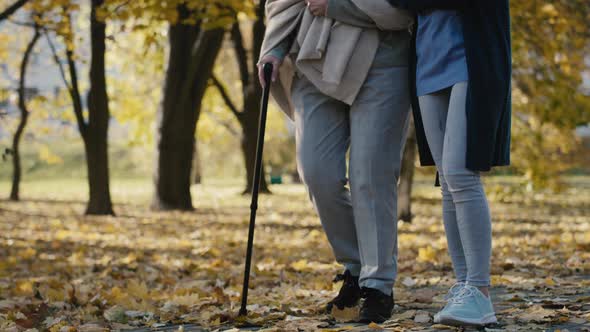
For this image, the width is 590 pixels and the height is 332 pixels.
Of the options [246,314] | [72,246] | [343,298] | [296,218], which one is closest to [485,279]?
[343,298]

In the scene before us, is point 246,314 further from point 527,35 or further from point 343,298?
point 527,35

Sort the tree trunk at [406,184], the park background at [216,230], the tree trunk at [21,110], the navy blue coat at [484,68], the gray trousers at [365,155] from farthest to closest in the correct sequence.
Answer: the tree trunk at [21,110] < the tree trunk at [406,184] < the park background at [216,230] < the gray trousers at [365,155] < the navy blue coat at [484,68]

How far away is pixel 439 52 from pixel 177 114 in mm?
12496

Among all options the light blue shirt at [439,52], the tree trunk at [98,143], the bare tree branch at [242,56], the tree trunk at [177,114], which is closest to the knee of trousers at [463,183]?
the light blue shirt at [439,52]

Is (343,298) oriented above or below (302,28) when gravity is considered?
below

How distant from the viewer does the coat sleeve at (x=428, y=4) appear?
3.22 m

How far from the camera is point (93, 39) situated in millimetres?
13406

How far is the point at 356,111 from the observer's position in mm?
3625

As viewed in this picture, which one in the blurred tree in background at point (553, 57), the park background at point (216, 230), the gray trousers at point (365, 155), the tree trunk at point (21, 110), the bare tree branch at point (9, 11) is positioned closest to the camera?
the gray trousers at point (365, 155)

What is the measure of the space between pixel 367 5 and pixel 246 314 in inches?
63.2

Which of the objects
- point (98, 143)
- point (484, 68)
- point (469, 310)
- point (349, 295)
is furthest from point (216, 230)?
point (484, 68)

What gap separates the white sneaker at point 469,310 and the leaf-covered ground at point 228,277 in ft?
0.17

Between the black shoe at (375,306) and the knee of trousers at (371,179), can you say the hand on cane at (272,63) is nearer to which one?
the knee of trousers at (371,179)

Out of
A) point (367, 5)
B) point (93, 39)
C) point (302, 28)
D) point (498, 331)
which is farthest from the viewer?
point (93, 39)
